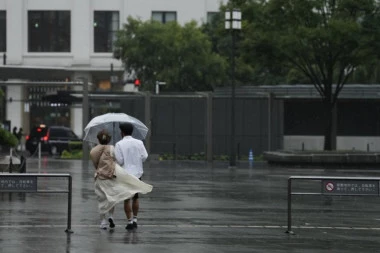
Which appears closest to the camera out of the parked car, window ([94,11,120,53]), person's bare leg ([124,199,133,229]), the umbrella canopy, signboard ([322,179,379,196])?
signboard ([322,179,379,196])

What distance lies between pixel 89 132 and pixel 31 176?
4.37 meters

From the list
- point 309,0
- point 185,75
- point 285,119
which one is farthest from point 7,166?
point 185,75

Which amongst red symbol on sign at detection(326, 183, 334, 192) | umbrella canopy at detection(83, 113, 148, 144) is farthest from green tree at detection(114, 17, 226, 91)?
red symbol on sign at detection(326, 183, 334, 192)

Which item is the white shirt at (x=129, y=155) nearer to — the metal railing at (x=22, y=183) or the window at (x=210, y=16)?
the metal railing at (x=22, y=183)

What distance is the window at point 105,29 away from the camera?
74938 millimetres

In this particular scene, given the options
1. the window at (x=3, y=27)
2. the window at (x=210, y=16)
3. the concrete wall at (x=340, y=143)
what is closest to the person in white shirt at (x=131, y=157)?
the concrete wall at (x=340, y=143)

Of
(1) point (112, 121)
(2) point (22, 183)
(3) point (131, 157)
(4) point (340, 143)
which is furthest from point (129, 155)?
(4) point (340, 143)

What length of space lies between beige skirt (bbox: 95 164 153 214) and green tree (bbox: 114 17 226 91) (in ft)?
156

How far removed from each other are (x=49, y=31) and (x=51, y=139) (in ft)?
59.9

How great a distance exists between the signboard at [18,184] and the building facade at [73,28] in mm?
57495

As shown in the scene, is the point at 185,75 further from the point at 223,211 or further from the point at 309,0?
the point at 223,211

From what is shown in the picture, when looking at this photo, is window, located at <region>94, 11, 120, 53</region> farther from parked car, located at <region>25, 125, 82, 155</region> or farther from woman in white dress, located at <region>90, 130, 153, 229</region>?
woman in white dress, located at <region>90, 130, 153, 229</region>

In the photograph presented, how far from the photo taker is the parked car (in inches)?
2292

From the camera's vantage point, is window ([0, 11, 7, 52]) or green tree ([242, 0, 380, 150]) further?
window ([0, 11, 7, 52])
